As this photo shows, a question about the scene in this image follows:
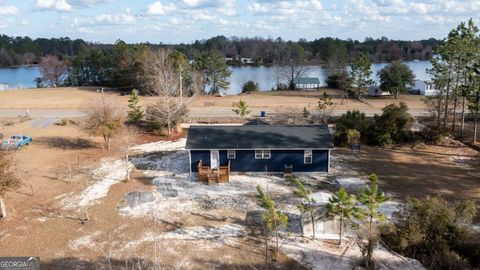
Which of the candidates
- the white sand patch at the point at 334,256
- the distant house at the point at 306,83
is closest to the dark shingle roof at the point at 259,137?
the white sand patch at the point at 334,256

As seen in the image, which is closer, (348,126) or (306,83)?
(348,126)

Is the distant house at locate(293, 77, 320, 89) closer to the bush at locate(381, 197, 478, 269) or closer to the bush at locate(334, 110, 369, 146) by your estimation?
the bush at locate(334, 110, 369, 146)

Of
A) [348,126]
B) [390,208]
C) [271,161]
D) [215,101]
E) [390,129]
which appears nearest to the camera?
[390,208]

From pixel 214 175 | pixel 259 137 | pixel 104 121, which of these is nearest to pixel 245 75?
pixel 104 121

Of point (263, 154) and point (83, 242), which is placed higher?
point (263, 154)

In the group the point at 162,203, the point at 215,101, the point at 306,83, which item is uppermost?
the point at 306,83

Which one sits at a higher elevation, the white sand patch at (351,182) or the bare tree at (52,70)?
the bare tree at (52,70)

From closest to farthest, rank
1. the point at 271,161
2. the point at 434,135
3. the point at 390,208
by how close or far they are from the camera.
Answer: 1. the point at 390,208
2. the point at 271,161
3. the point at 434,135

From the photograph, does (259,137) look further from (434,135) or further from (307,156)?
(434,135)

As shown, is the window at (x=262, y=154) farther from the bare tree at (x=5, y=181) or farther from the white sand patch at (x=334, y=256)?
the bare tree at (x=5, y=181)
